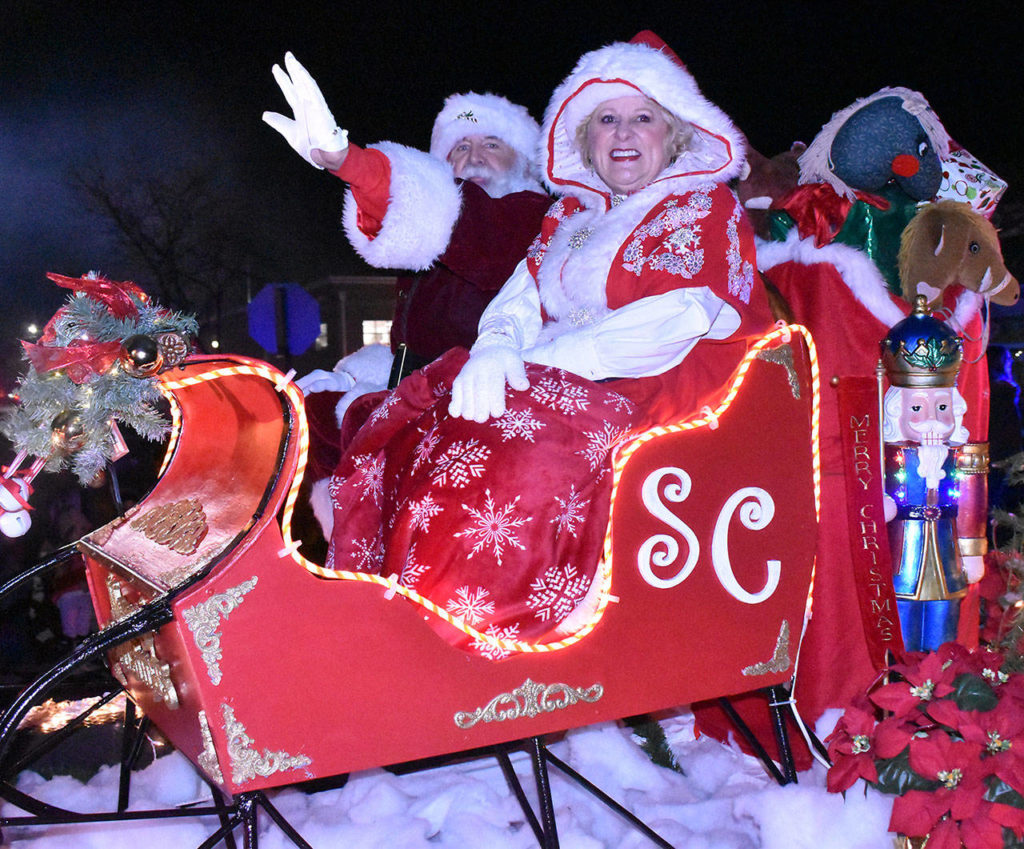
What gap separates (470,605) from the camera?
140 centimetres

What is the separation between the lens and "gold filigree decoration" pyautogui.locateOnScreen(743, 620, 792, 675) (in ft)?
5.49

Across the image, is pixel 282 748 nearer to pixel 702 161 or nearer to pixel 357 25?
pixel 702 161

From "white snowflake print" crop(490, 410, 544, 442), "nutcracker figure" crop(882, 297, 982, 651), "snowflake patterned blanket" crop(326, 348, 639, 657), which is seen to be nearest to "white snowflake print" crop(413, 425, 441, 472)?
"snowflake patterned blanket" crop(326, 348, 639, 657)

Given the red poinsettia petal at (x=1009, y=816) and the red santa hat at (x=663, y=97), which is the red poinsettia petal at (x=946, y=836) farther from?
the red santa hat at (x=663, y=97)

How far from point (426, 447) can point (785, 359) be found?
28.9 inches

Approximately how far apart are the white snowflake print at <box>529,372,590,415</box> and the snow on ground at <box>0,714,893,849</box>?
0.93 meters

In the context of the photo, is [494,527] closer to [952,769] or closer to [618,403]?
[618,403]

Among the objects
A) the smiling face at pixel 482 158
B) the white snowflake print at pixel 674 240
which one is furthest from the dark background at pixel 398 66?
the white snowflake print at pixel 674 240

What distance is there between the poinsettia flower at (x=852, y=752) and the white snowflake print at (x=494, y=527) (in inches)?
34.8

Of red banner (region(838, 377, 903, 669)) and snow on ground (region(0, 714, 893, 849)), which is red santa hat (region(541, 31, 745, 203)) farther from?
snow on ground (region(0, 714, 893, 849))

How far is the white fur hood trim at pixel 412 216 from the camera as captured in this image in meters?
2.03

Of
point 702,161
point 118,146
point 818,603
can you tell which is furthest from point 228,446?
point 118,146

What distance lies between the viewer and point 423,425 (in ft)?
5.26

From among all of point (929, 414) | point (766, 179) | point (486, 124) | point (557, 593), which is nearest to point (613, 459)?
point (557, 593)
